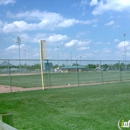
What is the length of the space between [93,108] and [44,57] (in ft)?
33.4

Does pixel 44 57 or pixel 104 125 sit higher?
pixel 44 57

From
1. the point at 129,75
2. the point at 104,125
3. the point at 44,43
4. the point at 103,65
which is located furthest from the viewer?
the point at 129,75

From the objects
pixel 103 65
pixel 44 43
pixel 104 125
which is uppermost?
pixel 44 43

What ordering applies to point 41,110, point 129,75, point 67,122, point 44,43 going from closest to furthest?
point 67,122 → point 41,110 → point 44,43 → point 129,75

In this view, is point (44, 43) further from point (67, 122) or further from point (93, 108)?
point (67, 122)

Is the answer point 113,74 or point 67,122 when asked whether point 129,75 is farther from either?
point 67,122

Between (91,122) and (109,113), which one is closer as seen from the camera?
(91,122)

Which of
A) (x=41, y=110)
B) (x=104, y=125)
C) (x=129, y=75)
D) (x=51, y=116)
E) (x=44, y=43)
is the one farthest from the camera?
(x=129, y=75)

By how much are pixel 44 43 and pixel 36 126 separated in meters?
12.3

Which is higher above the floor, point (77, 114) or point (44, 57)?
point (44, 57)

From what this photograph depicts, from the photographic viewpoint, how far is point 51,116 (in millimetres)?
7758

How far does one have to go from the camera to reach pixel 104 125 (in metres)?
6.40

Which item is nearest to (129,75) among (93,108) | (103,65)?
(103,65)

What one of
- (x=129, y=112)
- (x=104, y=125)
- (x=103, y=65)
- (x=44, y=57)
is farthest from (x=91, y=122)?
(x=103, y=65)
